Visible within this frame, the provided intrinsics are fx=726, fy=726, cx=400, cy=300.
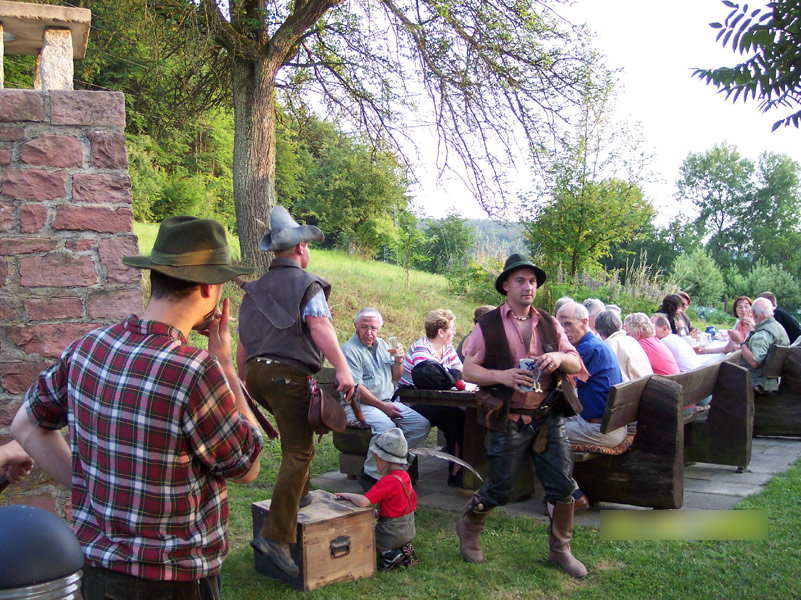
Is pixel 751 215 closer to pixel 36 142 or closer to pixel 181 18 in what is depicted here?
pixel 181 18

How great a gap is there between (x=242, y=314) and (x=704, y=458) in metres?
4.64

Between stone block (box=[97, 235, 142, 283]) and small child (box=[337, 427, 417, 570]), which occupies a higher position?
stone block (box=[97, 235, 142, 283])

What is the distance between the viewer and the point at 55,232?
→ 369cm

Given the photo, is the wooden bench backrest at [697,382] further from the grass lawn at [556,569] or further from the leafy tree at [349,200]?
the leafy tree at [349,200]

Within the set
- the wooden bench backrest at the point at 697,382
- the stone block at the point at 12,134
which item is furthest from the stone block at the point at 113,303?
the wooden bench backrest at the point at 697,382

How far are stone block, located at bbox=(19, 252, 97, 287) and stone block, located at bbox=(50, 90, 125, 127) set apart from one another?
0.69 m

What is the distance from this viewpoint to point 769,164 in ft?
237

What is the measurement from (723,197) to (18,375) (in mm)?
79243

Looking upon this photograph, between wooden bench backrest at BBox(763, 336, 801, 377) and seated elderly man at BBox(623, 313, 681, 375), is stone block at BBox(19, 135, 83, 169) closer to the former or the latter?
seated elderly man at BBox(623, 313, 681, 375)

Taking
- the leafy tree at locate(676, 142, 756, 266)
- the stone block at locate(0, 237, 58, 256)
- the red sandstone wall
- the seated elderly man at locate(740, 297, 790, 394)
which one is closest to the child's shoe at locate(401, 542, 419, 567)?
the red sandstone wall

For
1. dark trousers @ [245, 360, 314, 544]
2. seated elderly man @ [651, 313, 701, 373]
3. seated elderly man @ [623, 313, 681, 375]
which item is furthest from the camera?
seated elderly man @ [651, 313, 701, 373]

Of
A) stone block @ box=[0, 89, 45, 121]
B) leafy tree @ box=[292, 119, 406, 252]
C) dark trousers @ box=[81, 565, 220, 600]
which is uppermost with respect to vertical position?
leafy tree @ box=[292, 119, 406, 252]

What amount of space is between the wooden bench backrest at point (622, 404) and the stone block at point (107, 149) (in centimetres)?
335

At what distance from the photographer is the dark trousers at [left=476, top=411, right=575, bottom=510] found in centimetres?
434
